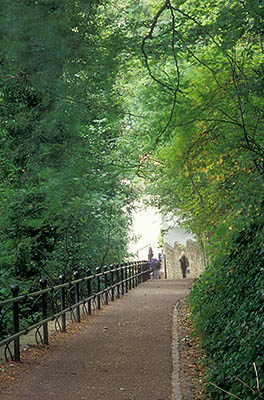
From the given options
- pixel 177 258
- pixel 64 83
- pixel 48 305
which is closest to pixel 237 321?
pixel 64 83

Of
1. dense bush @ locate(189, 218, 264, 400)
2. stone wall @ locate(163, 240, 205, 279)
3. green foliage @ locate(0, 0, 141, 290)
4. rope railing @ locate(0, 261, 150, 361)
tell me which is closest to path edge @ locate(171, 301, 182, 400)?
dense bush @ locate(189, 218, 264, 400)

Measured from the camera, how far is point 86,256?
770 inches

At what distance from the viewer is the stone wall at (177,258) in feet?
113

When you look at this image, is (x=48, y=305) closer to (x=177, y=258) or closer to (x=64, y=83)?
(x=64, y=83)

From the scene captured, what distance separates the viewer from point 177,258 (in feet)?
136

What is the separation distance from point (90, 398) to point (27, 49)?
4.28m

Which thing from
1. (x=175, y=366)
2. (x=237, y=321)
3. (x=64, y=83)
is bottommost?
(x=175, y=366)

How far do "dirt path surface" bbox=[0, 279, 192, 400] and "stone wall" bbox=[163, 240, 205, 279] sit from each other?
20.9 metres

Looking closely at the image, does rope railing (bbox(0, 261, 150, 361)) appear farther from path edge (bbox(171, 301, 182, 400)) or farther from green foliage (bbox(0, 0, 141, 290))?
path edge (bbox(171, 301, 182, 400))

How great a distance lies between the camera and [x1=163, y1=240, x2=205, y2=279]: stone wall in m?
34.5

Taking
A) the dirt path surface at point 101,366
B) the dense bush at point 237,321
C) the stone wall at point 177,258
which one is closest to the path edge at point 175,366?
the dirt path surface at point 101,366

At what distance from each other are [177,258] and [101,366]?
33.3 meters

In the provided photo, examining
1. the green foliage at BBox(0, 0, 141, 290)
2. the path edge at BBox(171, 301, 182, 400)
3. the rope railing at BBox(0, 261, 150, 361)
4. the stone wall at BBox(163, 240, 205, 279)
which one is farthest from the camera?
the stone wall at BBox(163, 240, 205, 279)

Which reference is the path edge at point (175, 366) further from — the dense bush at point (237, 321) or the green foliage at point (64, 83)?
the green foliage at point (64, 83)
